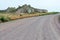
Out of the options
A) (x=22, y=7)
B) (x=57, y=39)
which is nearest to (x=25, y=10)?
(x=22, y=7)

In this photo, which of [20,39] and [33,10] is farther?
[33,10]

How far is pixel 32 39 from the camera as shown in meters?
11.7

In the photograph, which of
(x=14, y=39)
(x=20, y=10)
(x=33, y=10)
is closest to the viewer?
(x=14, y=39)

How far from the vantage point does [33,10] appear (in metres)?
85.5

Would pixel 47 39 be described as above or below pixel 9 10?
above

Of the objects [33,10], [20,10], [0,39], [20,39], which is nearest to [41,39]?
[20,39]

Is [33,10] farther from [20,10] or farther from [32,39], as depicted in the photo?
[32,39]

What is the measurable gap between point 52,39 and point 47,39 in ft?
0.95

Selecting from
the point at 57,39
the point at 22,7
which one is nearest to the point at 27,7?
the point at 22,7

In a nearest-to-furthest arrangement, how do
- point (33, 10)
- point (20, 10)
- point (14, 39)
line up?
point (14, 39) → point (20, 10) → point (33, 10)

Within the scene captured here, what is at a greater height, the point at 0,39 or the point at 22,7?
the point at 0,39

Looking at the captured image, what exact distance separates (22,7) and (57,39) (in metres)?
68.7

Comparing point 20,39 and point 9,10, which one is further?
point 9,10

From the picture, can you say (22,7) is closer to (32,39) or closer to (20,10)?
(20,10)
